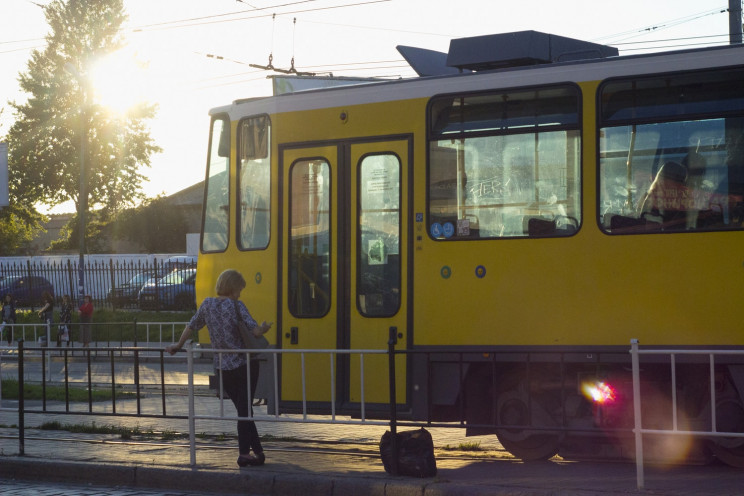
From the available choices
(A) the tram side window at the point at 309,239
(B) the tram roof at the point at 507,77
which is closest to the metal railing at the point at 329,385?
(A) the tram side window at the point at 309,239

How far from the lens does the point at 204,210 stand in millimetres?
11984

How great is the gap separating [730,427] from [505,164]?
2976mm

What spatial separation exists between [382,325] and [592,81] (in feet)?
9.88

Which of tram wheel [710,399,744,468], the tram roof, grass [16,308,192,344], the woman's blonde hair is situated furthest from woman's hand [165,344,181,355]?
grass [16,308,192,344]

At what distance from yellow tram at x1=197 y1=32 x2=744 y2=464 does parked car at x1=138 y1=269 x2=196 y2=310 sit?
2651 cm

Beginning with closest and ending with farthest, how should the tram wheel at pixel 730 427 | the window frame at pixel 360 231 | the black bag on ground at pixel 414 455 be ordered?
the black bag on ground at pixel 414 455, the tram wheel at pixel 730 427, the window frame at pixel 360 231

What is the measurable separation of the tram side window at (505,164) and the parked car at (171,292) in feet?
91.6

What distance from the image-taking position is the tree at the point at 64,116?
6003cm

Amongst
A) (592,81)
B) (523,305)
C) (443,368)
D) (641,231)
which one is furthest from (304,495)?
(592,81)

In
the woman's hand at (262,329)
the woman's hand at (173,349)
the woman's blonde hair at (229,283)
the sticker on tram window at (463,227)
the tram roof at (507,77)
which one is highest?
the tram roof at (507,77)

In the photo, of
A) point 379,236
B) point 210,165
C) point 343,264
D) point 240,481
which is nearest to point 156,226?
point 210,165

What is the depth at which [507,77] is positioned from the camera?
9867 mm

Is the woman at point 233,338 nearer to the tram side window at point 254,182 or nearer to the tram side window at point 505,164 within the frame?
the tram side window at point 254,182

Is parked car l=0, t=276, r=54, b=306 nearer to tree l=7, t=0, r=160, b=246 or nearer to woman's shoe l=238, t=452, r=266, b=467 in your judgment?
tree l=7, t=0, r=160, b=246
